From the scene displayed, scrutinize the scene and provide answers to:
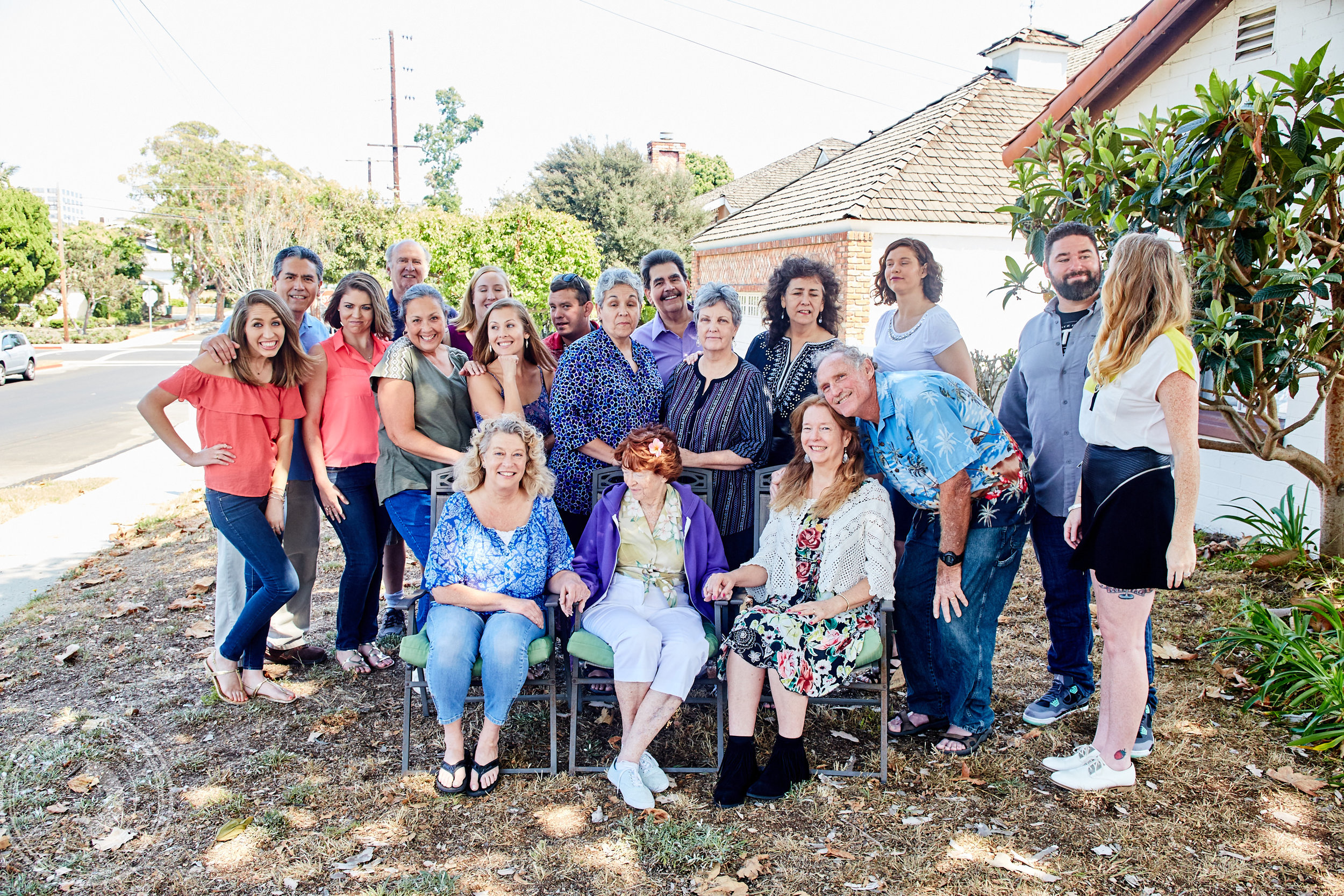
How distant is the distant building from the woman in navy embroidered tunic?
49.1m

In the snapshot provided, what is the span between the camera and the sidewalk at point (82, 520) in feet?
20.1

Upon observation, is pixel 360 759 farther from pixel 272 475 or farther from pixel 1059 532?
pixel 1059 532

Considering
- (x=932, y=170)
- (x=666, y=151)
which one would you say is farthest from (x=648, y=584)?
(x=666, y=151)

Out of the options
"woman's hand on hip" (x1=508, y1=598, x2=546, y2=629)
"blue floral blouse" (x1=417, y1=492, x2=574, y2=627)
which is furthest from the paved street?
"woman's hand on hip" (x1=508, y1=598, x2=546, y2=629)

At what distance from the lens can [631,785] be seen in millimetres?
3273

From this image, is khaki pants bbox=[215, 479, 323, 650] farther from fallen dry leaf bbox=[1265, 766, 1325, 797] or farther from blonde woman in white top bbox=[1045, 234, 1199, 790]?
fallen dry leaf bbox=[1265, 766, 1325, 797]

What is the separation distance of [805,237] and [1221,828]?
529 inches

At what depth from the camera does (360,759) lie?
3.61m

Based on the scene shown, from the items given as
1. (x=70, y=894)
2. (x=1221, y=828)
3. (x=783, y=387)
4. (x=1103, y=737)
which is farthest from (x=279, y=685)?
(x=1221, y=828)

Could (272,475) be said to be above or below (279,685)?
above

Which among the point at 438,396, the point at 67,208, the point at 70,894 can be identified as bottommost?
the point at 70,894

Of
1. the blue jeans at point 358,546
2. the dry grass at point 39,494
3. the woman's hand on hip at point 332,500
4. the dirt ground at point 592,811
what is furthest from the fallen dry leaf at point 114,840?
the dry grass at point 39,494

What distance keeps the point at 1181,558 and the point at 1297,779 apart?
46.3 inches

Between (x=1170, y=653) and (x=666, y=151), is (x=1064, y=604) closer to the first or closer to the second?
(x=1170, y=653)
